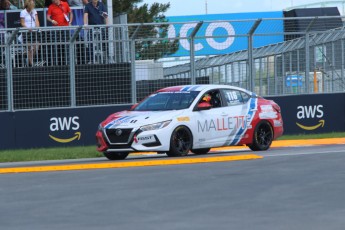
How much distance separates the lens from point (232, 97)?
→ 20078 millimetres

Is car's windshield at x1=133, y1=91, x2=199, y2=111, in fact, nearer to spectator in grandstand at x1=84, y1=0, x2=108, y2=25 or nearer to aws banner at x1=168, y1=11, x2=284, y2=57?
aws banner at x1=168, y1=11, x2=284, y2=57

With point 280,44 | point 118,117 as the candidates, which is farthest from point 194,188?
point 280,44

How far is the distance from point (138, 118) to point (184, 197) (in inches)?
276

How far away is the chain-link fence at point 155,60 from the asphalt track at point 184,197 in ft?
26.5

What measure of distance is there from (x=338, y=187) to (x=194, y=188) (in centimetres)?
169

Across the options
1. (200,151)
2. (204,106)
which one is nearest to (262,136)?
(200,151)

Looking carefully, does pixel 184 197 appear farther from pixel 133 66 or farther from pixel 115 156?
pixel 133 66

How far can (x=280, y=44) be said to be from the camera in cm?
2597

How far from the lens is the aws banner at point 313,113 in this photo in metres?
26.3

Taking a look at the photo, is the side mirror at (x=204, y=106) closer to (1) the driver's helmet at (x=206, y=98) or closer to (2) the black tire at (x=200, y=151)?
(1) the driver's helmet at (x=206, y=98)

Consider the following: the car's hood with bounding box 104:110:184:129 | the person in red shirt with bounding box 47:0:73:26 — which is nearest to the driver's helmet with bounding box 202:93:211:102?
the car's hood with bounding box 104:110:184:129

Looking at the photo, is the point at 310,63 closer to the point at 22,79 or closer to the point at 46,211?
the point at 22,79

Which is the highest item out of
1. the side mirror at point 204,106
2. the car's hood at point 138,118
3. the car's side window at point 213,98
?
the car's side window at point 213,98

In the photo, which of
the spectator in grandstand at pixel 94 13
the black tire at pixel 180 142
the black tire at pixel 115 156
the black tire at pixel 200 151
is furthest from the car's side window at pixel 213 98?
the spectator in grandstand at pixel 94 13
